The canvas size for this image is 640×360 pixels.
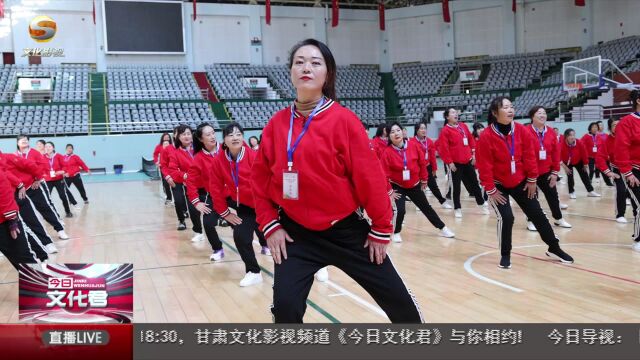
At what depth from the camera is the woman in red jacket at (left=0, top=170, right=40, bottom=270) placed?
15.8 feet

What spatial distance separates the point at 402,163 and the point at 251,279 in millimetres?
2860

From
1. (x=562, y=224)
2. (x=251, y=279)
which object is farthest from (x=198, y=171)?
(x=562, y=224)

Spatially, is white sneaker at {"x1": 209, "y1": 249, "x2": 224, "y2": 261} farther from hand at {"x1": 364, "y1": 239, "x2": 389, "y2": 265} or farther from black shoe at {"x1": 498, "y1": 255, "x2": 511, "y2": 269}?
hand at {"x1": 364, "y1": 239, "x2": 389, "y2": 265}

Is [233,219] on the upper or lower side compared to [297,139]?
lower

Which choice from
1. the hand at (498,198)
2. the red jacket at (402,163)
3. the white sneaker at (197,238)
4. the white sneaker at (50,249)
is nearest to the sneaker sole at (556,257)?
the hand at (498,198)

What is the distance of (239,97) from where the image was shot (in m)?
28.3

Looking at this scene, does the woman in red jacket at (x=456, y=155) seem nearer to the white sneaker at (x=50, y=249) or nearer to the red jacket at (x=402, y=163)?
the red jacket at (x=402, y=163)

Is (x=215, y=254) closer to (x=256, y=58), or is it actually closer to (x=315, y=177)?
(x=315, y=177)

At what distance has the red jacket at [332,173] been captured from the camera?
2443mm

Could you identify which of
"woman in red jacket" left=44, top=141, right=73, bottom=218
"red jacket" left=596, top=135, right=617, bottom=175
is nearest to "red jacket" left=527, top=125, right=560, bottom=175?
"red jacket" left=596, top=135, right=617, bottom=175

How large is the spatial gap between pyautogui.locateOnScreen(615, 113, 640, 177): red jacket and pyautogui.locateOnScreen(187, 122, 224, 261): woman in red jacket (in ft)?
14.0

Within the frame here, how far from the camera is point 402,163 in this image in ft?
24.3

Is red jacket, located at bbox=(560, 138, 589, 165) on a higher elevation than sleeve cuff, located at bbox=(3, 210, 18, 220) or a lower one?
higher

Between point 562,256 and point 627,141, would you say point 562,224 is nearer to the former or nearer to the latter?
point 627,141
